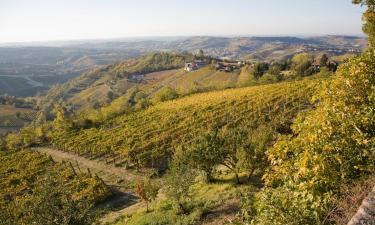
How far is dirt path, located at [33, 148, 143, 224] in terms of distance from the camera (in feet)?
112

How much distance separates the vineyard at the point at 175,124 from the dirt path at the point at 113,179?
5.59ft

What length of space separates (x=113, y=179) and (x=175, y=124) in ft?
59.7

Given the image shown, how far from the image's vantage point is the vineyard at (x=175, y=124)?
50731mm

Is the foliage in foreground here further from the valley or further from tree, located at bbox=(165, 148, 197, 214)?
tree, located at bbox=(165, 148, 197, 214)

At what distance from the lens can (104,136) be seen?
204 feet

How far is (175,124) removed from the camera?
198 feet

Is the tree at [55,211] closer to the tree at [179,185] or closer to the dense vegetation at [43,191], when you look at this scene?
the dense vegetation at [43,191]

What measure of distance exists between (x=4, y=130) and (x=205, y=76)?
91.0m

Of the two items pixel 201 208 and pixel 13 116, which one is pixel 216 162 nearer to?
pixel 201 208

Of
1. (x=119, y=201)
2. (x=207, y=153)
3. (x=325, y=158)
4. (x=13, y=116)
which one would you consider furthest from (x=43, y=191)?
(x=13, y=116)

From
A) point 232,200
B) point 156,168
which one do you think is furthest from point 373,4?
point 156,168

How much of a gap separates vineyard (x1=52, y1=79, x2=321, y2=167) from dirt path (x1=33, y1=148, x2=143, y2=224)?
1.70 metres

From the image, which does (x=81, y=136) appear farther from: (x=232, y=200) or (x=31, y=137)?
(x=232, y=200)

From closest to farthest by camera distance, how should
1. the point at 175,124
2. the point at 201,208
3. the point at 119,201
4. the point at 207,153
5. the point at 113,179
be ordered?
the point at 201,208
the point at 207,153
the point at 119,201
the point at 113,179
the point at 175,124
